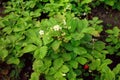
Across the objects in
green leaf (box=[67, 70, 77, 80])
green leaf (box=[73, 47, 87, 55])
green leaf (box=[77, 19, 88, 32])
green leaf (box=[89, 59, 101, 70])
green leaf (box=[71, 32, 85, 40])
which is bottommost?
green leaf (box=[67, 70, 77, 80])

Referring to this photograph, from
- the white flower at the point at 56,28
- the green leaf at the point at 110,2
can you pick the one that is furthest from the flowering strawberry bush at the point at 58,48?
the green leaf at the point at 110,2

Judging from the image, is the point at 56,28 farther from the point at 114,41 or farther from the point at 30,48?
the point at 114,41

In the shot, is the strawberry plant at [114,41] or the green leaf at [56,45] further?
the strawberry plant at [114,41]

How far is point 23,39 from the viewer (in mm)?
3350

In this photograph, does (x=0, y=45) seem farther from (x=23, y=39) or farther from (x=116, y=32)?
(x=116, y=32)

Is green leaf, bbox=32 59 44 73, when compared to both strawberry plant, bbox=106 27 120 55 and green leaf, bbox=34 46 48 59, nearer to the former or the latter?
green leaf, bbox=34 46 48 59

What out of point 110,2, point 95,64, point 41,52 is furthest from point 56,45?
point 110,2

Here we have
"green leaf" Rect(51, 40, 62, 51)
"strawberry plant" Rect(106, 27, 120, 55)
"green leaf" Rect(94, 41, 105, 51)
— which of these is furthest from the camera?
"strawberry plant" Rect(106, 27, 120, 55)

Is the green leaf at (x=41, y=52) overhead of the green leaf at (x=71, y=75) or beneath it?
overhead

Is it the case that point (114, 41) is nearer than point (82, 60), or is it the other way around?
point (82, 60)

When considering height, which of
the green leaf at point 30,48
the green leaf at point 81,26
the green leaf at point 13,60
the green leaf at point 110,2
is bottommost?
the green leaf at point 13,60

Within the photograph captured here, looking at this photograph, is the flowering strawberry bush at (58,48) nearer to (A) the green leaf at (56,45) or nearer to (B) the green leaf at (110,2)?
(A) the green leaf at (56,45)

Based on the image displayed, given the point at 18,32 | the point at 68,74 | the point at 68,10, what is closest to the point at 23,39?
the point at 18,32

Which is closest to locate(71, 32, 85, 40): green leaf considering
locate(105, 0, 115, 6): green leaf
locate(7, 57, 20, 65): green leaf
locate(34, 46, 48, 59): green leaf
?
locate(34, 46, 48, 59): green leaf
